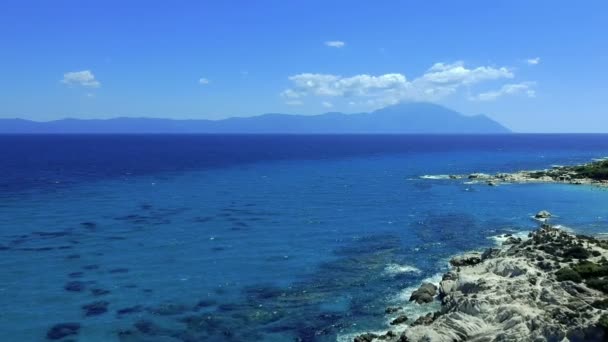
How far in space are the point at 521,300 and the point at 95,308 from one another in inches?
1394

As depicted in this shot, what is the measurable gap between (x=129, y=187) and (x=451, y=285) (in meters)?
93.4

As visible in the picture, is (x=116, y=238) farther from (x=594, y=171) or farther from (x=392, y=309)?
(x=594, y=171)

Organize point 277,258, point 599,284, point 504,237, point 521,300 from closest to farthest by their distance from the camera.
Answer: point 521,300 → point 599,284 → point 277,258 → point 504,237

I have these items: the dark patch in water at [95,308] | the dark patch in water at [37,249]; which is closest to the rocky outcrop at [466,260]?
the dark patch in water at [95,308]

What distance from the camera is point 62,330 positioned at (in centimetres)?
4188

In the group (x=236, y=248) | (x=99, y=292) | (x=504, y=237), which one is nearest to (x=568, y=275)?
(x=504, y=237)

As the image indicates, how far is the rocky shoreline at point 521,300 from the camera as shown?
1369 inches

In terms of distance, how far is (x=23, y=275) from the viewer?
55375 mm

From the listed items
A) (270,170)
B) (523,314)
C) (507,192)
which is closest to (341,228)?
(523,314)

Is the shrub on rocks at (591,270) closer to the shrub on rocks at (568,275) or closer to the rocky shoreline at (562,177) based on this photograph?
the shrub on rocks at (568,275)

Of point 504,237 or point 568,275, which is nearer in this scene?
point 568,275

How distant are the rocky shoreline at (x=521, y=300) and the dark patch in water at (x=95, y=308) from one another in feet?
73.4

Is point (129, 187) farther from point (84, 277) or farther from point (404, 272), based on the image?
point (404, 272)

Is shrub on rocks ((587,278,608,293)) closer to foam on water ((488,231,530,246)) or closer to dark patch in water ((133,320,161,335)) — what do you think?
foam on water ((488,231,530,246))
